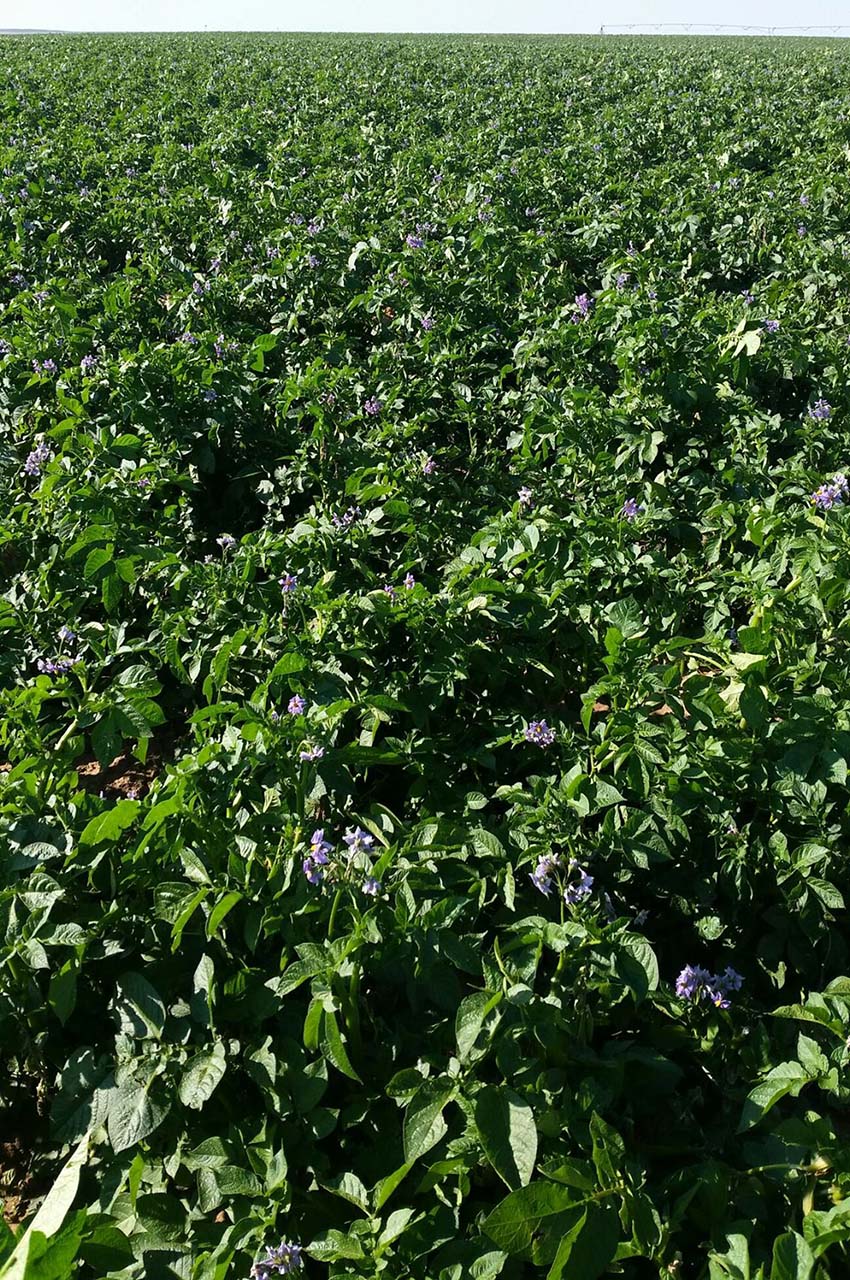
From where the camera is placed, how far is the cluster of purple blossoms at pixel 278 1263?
1.57 m

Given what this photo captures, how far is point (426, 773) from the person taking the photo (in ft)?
8.77

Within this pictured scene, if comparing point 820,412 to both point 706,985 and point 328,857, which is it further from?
point 328,857

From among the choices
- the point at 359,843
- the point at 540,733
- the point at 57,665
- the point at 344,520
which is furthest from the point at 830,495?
the point at 57,665

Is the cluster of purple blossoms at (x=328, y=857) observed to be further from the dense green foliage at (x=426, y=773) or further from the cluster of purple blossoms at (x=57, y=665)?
the cluster of purple blossoms at (x=57, y=665)

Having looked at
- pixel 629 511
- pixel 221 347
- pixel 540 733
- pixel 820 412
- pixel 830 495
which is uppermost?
pixel 221 347

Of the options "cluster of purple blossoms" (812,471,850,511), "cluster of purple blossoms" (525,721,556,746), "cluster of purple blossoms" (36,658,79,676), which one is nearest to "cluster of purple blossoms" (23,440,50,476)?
"cluster of purple blossoms" (36,658,79,676)

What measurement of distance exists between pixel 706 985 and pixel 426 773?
943 mm

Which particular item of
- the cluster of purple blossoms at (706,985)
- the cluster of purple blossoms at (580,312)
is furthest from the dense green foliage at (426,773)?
the cluster of purple blossoms at (580,312)

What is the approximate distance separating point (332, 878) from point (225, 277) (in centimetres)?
486

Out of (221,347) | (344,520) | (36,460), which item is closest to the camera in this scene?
(344,520)

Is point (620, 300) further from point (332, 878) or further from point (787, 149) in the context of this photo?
point (787, 149)

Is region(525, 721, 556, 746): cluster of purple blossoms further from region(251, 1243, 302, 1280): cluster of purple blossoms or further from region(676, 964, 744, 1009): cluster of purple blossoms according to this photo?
region(251, 1243, 302, 1280): cluster of purple blossoms

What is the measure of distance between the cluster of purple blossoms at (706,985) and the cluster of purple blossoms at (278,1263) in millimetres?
963

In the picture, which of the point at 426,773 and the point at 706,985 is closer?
the point at 706,985
